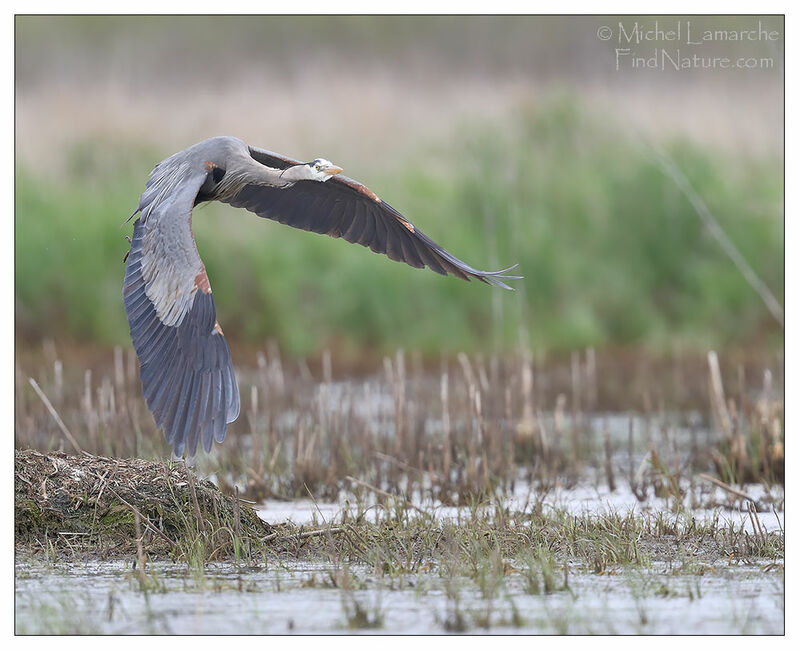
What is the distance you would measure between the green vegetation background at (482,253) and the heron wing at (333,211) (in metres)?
6.18

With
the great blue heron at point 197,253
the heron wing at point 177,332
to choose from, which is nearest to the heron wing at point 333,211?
the great blue heron at point 197,253

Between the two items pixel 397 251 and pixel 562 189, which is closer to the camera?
pixel 397 251

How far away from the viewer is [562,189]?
15469 millimetres

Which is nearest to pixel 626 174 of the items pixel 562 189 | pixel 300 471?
pixel 562 189

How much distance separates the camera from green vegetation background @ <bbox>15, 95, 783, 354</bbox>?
14039 millimetres

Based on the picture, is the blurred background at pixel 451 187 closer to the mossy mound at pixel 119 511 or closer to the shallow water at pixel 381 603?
the mossy mound at pixel 119 511

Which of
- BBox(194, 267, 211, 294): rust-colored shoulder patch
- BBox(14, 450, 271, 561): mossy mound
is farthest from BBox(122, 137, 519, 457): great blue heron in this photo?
BBox(14, 450, 271, 561): mossy mound

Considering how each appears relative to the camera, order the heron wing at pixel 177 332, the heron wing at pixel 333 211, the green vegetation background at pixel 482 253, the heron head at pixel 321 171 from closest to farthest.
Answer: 1. the heron wing at pixel 177 332
2. the heron head at pixel 321 171
3. the heron wing at pixel 333 211
4. the green vegetation background at pixel 482 253

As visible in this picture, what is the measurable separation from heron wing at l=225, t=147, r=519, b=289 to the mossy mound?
1.90m

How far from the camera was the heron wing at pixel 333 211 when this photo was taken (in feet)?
23.7

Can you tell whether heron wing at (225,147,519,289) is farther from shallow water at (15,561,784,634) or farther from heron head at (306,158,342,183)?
shallow water at (15,561,784,634)

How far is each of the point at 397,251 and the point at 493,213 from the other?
7.67 metres

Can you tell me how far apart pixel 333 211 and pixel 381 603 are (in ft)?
10.3

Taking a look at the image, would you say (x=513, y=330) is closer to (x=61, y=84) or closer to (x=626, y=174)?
(x=626, y=174)
